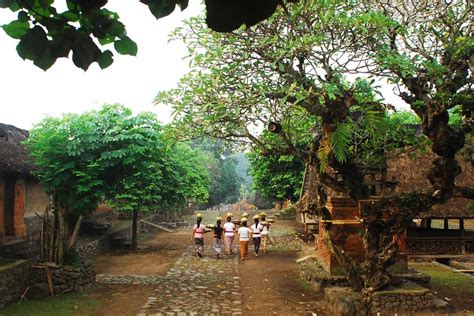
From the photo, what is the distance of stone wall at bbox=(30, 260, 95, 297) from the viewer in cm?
1038

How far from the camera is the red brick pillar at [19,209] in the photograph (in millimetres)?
14037

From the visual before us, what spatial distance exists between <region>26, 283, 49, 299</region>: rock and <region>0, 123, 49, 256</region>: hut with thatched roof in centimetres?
274

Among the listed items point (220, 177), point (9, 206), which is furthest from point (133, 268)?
point (220, 177)

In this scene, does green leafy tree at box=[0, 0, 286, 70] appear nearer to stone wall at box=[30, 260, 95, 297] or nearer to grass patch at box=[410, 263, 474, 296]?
stone wall at box=[30, 260, 95, 297]

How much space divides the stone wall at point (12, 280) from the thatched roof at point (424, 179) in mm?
12543

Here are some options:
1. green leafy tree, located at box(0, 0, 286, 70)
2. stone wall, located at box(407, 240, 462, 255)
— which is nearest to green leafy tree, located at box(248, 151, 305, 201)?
stone wall, located at box(407, 240, 462, 255)

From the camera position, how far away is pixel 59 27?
245 cm

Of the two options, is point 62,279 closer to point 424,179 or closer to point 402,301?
point 402,301

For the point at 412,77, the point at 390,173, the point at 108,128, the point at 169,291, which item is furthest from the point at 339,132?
the point at 390,173

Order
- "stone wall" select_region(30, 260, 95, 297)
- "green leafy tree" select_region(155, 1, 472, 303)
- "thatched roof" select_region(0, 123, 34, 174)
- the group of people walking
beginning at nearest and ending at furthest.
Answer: "green leafy tree" select_region(155, 1, 472, 303) < "stone wall" select_region(30, 260, 95, 297) < "thatched roof" select_region(0, 123, 34, 174) < the group of people walking

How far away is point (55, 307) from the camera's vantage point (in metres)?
9.28

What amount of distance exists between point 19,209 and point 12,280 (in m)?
5.44

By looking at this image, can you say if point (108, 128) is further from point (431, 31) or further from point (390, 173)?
point (390, 173)

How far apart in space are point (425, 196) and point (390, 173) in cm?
827
